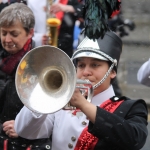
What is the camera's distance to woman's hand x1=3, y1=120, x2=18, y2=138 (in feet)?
14.6

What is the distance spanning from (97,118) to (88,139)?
249 mm

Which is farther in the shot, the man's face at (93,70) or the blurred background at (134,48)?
the blurred background at (134,48)

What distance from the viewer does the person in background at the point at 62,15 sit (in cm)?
573

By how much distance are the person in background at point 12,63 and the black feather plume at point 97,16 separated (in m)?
0.85

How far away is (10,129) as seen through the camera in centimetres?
446

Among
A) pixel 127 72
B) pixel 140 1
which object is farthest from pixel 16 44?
pixel 140 1

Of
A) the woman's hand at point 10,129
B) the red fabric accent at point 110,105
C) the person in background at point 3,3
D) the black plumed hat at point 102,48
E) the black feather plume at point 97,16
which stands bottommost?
the woman's hand at point 10,129

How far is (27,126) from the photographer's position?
159 inches

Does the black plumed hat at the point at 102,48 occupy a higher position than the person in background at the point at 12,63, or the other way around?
the black plumed hat at the point at 102,48

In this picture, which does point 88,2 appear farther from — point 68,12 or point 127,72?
point 127,72

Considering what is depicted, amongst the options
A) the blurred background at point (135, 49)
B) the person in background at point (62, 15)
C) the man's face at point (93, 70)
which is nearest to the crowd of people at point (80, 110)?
the man's face at point (93, 70)

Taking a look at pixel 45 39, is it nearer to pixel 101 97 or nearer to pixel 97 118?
pixel 101 97

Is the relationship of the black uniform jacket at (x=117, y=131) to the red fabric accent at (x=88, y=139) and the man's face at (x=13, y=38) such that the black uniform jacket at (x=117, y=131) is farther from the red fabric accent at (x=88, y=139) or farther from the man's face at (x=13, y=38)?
the man's face at (x=13, y=38)

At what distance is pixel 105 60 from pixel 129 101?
0.32 metres
